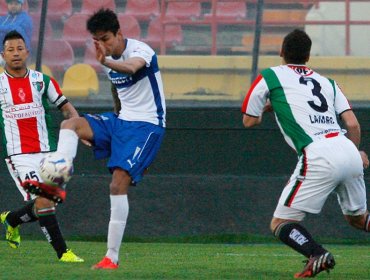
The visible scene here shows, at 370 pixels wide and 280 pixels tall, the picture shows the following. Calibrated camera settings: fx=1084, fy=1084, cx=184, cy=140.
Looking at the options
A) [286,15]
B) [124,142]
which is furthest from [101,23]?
[286,15]

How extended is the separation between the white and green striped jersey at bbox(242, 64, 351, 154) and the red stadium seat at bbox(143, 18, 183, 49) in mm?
5358

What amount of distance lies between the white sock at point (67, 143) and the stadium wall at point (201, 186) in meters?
4.86

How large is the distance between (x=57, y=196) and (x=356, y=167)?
6.57ft

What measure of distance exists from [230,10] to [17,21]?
2.50 metres

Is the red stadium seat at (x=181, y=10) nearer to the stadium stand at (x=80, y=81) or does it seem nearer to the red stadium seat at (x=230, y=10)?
the red stadium seat at (x=230, y=10)

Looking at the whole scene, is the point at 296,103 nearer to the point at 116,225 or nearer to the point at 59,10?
the point at 116,225

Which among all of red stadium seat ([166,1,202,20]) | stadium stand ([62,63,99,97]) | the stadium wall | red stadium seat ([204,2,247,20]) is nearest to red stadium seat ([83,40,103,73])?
stadium stand ([62,63,99,97])

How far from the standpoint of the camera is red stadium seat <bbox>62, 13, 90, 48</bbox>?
12750 millimetres

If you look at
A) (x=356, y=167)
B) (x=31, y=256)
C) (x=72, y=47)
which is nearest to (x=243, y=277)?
(x=356, y=167)

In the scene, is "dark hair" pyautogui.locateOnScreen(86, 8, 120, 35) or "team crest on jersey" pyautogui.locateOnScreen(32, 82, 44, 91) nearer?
"dark hair" pyautogui.locateOnScreen(86, 8, 120, 35)

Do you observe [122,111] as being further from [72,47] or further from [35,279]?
[72,47]

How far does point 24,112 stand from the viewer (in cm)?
950

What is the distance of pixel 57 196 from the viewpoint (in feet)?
23.5

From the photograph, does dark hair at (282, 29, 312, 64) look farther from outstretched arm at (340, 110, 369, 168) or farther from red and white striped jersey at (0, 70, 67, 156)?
red and white striped jersey at (0, 70, 67, 156)
